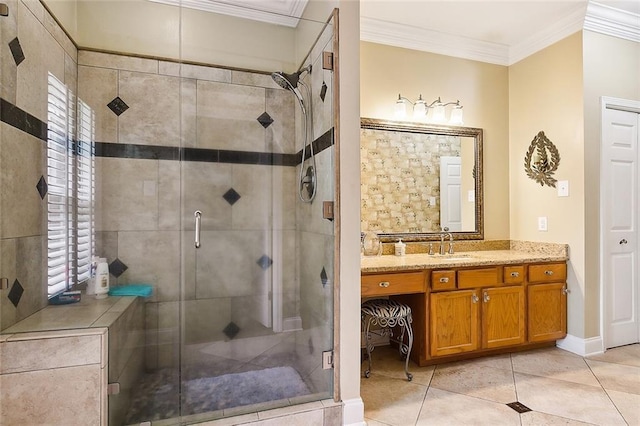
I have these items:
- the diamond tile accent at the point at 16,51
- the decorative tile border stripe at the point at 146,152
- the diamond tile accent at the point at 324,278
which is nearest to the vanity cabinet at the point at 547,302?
the diamond tile accent at the point at 324,278

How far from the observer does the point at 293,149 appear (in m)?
2.24

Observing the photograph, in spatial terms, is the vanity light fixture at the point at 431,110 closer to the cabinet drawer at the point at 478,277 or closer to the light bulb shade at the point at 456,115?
the light bulb shade at the point at 456,115

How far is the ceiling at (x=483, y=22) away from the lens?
2818 millimetres

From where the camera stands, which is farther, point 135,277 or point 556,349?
point 556,349

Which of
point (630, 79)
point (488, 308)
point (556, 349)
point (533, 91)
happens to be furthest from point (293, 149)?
point (630, 79)

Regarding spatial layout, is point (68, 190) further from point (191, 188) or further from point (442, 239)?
point (442, 239)

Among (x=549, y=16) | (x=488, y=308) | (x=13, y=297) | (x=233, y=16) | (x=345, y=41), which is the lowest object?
(x=488, y=308)

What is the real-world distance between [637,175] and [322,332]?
3213mm

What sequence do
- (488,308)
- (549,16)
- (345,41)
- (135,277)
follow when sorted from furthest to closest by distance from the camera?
1. (549,16)
2. (488,308)
3. (135,277)
4. (345,41)

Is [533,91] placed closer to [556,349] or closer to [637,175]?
[637,175]

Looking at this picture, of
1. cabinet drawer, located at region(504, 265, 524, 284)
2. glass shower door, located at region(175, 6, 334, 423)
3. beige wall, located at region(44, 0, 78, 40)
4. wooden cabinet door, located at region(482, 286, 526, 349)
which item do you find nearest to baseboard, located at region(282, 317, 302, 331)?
glass shower door, located at region(175, 6, 334, 423)

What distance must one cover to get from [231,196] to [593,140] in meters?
2.94

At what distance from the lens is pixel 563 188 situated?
304 centimetres

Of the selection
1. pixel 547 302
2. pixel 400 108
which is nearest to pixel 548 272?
pixel 547 302
